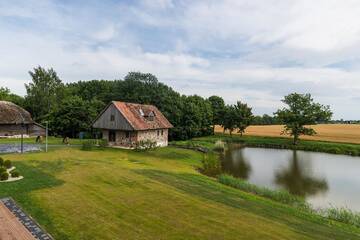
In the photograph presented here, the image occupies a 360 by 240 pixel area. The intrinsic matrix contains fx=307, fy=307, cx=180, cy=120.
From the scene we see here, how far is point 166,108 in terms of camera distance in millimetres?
59969

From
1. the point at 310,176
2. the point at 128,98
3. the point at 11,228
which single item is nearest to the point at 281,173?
the point at 310,176

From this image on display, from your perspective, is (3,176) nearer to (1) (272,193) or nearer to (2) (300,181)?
(1) (272,193)

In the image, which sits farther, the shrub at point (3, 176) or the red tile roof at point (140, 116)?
the red tile roof at point (140, 116)

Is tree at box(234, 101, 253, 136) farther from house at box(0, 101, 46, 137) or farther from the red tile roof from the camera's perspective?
house at box(0, 101, 46, 137)

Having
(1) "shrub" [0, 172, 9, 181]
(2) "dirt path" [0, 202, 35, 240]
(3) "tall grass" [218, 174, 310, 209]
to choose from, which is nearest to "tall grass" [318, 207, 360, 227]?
(3) "tall grass" [218, 174, 310, 209]

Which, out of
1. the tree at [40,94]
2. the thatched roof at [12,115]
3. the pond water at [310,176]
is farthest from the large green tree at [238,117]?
the thatched roof at [12,115]

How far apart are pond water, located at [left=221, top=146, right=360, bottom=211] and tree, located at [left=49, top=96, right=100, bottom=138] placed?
76.3ft

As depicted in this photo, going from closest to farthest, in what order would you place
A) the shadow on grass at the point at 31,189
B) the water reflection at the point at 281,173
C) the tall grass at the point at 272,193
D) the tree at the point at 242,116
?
the shadow on grass at the point at 31,189
the tall grass at the point at 272,193
the water reflection at the point at 281,173
the tree at the point at 242,116

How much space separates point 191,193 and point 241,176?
14.1m

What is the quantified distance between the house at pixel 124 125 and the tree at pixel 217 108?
34913mm

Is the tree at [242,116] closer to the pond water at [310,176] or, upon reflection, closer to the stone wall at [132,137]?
the pond water at [310,176]

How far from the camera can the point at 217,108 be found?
3300 inches

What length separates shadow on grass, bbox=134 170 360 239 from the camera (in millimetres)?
15267

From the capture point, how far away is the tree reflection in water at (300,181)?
27977mm
